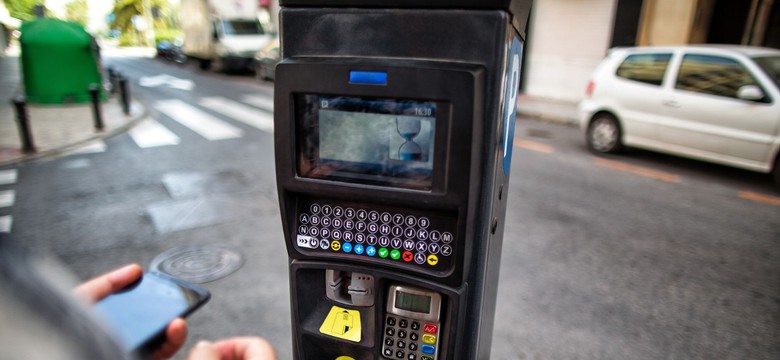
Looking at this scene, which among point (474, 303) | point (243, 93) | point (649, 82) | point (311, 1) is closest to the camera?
point (311, 1)

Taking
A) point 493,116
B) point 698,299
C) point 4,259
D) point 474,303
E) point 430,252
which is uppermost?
point 493,116

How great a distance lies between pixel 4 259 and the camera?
564 millimetres

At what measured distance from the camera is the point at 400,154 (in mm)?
1300

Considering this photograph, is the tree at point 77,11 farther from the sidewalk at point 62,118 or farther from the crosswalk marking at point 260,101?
the crosswalk marking at point 260,101

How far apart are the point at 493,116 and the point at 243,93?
1337 cm

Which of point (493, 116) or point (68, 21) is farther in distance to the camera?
point (68, 21)

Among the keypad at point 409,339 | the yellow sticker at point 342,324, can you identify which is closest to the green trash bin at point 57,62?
the yellow sticker at point 342,324

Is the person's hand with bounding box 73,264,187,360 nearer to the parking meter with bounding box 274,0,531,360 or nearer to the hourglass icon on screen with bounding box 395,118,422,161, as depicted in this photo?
the parking meter with bounding box 274,0,531,360

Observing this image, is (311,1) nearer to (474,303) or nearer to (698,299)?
(474,303)

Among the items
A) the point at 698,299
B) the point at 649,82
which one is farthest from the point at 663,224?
the point at 649,82

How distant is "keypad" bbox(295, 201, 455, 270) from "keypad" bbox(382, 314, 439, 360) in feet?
0.90

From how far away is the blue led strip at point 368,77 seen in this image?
48.1 inches

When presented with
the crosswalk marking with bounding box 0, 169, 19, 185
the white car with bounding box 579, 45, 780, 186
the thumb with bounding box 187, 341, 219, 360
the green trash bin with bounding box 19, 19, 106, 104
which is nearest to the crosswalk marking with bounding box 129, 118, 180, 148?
the crosswalk marking with bounding box 0, 169, 19, 185

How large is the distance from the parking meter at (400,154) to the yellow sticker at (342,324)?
0.18ft
